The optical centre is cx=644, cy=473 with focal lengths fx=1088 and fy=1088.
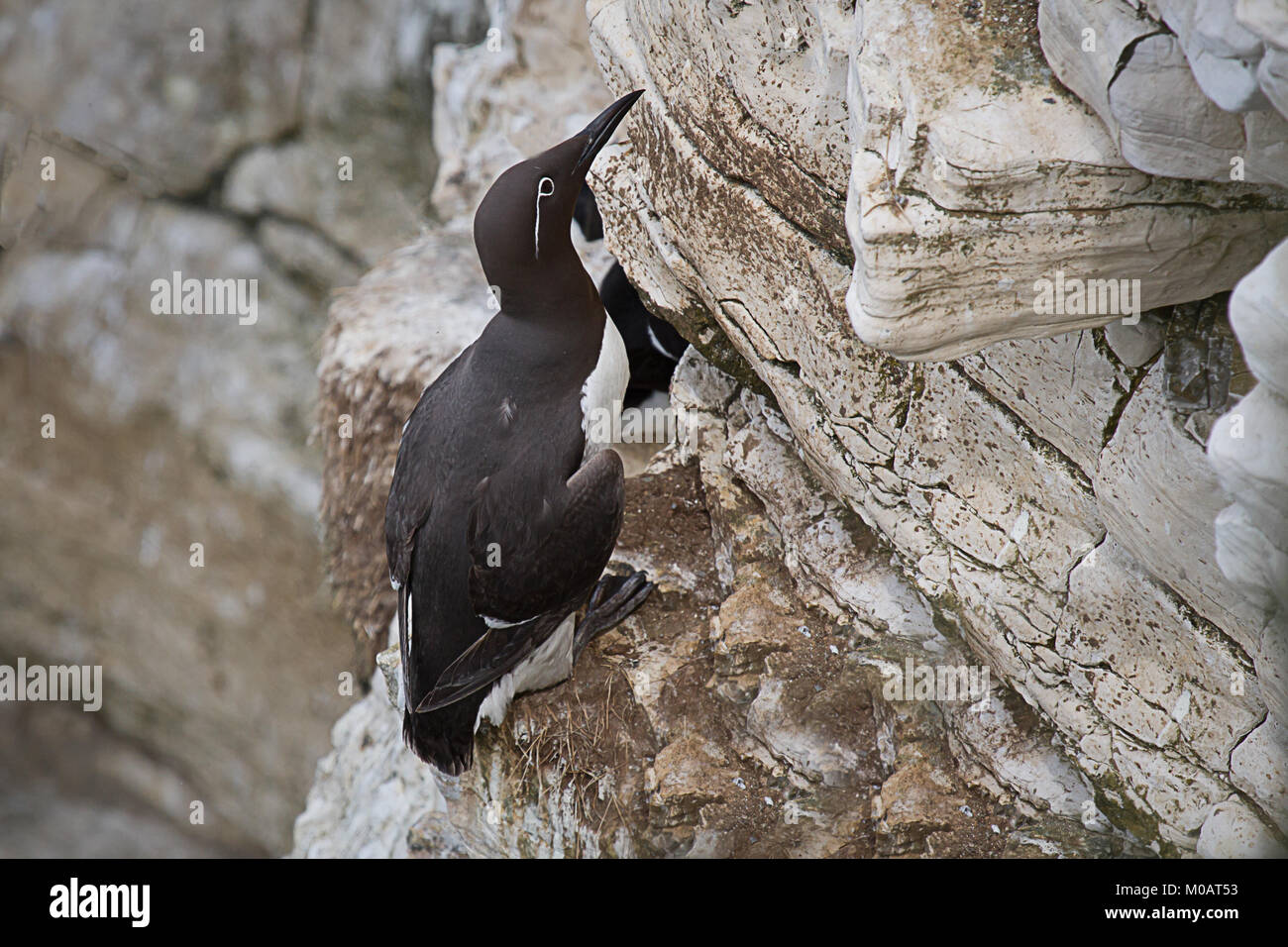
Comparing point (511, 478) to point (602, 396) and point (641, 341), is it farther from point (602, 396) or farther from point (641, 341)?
point (641, 341)

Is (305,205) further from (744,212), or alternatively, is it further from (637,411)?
(744,212)

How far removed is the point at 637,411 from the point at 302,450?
4111mm

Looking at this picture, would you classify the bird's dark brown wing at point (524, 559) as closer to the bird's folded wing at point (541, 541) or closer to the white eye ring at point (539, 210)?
the bird's folded wing at point (541, 541)

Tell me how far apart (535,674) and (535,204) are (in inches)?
51.2

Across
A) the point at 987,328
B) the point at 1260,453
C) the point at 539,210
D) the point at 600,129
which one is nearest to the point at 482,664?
the point at 539,210

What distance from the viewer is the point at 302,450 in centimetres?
759

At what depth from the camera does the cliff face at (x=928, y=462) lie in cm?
165

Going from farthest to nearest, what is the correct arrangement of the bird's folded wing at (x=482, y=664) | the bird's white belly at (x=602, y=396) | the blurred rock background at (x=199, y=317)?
the blurred rock background at (x=199, y=317) < the bird's white belly at (x=602, y=396) < the bird's folded wing at (x=482, y=664)

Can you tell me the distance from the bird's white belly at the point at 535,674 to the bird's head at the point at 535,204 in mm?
974

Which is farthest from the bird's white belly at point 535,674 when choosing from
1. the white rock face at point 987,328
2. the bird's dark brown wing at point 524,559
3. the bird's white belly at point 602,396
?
the white rock face at point 987,328

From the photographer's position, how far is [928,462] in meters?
2.51

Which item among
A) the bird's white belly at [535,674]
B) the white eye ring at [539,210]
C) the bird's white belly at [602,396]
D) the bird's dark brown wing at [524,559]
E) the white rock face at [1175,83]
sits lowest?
the bird's white belly at [535,674]

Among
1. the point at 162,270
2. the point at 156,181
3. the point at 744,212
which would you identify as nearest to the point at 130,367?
the point at 162,270

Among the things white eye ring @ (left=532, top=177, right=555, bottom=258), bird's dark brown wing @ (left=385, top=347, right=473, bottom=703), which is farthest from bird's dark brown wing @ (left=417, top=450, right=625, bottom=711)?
white eye ring @ (left=532, top=177, right=555, bottom=258)
